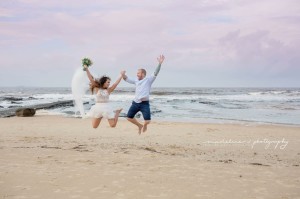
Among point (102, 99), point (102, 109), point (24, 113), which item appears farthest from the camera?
Result: point (24, 113)

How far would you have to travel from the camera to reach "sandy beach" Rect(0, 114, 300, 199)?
6.33 m

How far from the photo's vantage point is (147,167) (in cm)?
809

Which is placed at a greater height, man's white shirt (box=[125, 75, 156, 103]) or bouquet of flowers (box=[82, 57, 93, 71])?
bouquet of flowers (box=[82, 57, 93, 71])

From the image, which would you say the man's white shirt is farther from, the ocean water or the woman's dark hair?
the ocean water

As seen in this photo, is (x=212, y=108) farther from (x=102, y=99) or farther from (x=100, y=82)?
(x=100, y=82)

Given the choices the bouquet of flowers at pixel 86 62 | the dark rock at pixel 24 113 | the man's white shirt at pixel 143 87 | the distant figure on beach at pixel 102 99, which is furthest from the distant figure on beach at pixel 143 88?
the dark rock at pixel 24 113

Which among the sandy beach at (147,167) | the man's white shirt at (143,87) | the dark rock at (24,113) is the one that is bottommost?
the sandy beach at (147,167)

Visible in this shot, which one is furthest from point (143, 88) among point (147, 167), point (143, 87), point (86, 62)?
point (147, 167)

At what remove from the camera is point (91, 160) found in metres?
8.62

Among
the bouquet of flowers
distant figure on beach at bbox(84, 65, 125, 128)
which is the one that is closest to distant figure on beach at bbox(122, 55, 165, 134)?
distant figure on beach at bbox(84, 65, 125, 128)

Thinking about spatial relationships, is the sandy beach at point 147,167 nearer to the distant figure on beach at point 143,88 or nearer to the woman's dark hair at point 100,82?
the distant figure on beach at point 143,88

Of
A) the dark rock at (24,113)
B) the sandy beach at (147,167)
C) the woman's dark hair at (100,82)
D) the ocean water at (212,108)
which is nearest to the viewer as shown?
the sandy beach at (147,167)

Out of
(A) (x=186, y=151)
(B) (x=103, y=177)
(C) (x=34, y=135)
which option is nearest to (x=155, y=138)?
(A) (x=186, y=151)

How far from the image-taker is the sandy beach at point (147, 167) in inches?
249
